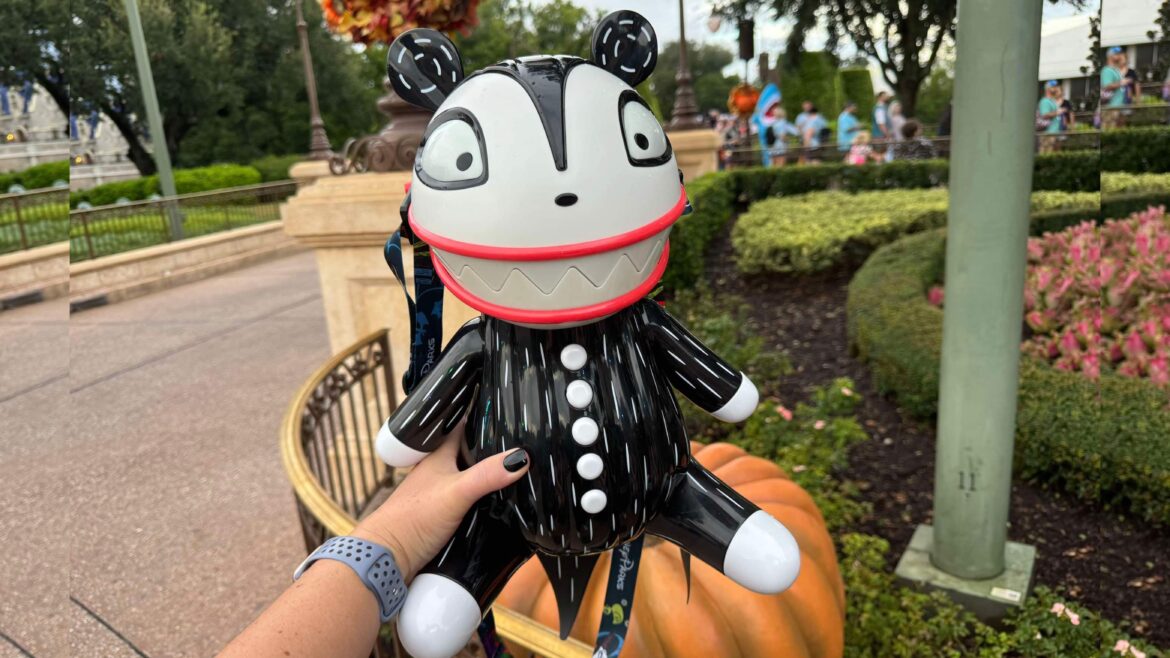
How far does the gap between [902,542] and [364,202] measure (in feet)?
9.41

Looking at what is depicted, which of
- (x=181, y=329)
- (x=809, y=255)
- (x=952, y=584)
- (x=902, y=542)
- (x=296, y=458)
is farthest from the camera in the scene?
(x=181, y=329)

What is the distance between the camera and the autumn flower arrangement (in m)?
3.26

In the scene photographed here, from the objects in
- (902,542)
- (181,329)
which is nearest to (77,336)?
(181,329)

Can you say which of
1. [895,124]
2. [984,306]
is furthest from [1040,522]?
[895,124]

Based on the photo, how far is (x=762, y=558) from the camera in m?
1.40

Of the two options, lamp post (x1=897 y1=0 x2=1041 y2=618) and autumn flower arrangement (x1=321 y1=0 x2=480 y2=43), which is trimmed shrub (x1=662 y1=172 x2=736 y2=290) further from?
lamp post (x1=897 y1=0 x2=1041 y2=618)

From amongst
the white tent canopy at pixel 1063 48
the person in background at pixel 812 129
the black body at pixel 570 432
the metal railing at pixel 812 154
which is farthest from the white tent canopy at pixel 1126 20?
the person in background at pixel 812 129

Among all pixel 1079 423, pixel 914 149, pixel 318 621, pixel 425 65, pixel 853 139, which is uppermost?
pixel 425 65

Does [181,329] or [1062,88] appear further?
[181,329]

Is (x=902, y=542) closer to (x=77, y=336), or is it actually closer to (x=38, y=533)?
(x=38, y=533)

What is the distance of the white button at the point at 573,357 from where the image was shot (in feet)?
4.59

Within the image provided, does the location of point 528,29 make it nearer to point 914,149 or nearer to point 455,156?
point 914,149

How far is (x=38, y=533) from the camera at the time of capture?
96 cm

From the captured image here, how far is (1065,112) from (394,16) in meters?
2.79
